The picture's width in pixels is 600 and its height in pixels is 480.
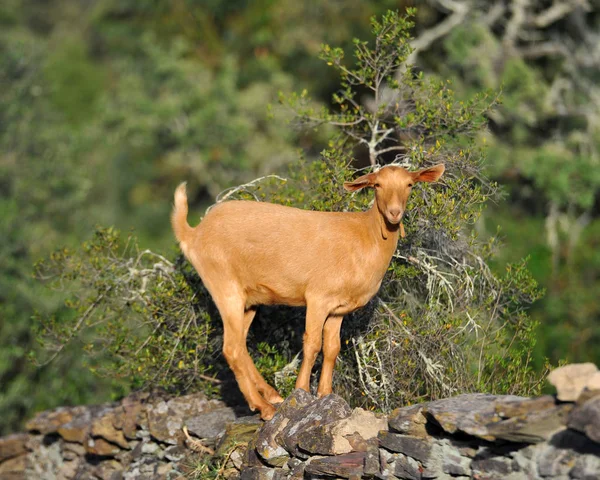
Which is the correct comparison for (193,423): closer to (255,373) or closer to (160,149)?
(255,373)

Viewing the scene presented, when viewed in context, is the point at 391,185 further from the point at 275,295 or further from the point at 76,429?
the point at 76,429

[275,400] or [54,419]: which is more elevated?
[275,400]

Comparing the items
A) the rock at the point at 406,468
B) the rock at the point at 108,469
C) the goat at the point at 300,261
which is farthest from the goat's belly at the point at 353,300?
the rock at the point at 108,469

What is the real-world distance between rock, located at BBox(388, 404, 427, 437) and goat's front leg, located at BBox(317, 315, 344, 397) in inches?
47.7

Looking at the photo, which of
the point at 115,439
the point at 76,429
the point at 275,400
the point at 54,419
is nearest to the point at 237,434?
the point at 275,400

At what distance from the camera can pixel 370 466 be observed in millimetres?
8109

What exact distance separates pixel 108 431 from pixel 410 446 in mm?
5147

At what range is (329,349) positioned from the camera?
9.08 m

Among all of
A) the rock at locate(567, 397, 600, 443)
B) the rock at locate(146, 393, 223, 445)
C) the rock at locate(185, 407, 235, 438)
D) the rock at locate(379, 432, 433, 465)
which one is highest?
the rock at locate(567, 397, 600, 443)

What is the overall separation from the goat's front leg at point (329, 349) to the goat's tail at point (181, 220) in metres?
1.89

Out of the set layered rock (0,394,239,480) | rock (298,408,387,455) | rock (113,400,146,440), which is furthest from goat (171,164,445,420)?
rock (113,400,146,440)

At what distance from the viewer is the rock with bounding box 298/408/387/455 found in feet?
27.3

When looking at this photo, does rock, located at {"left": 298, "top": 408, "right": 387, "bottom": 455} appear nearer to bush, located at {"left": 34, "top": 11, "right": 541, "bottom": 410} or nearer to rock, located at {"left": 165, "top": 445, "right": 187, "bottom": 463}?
bush, located at {"left": 34, "top": 11, "right": 541, "bottom": 410}

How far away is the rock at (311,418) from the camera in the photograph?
853cm
